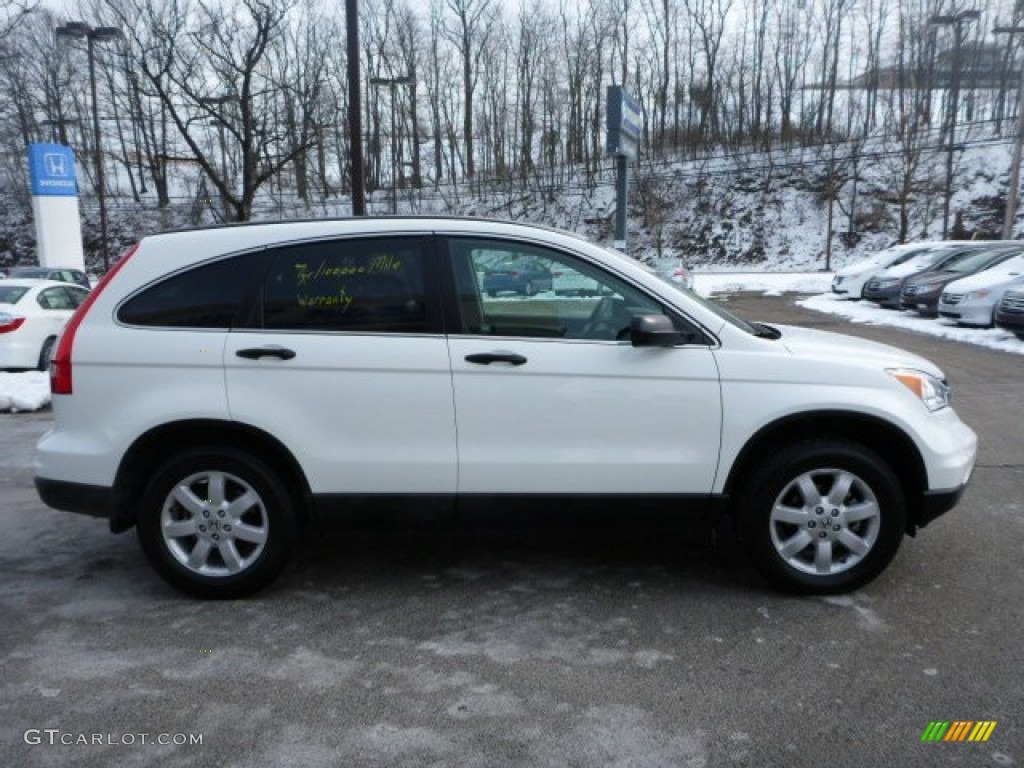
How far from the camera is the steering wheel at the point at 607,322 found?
12.3 ft

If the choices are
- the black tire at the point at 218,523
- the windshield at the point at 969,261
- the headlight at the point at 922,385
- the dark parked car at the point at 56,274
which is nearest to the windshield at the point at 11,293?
the black tire at the point at 218,523

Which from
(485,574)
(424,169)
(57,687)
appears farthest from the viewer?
(424,169)

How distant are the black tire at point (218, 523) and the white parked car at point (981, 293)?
48.1ft

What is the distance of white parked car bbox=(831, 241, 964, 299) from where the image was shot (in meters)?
22.3

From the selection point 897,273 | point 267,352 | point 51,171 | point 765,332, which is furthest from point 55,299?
point 897,273

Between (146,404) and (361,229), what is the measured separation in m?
1.30

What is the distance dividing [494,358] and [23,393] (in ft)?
25.7

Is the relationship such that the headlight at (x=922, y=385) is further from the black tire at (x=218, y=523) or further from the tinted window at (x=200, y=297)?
the tinted window at (x=200, y=297)

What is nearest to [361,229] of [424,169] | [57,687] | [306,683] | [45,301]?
[306,683]

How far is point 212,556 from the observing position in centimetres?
387

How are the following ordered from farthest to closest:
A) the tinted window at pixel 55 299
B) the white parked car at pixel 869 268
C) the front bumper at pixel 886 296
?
the white parked car at pixel 869 268 → the front bumper at pixel 886 296 → the tinted window at pixel 55 299

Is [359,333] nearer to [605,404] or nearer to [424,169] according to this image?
[605,404]

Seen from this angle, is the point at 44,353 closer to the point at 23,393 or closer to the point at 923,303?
the point at 23,393

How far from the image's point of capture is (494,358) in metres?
3.66
